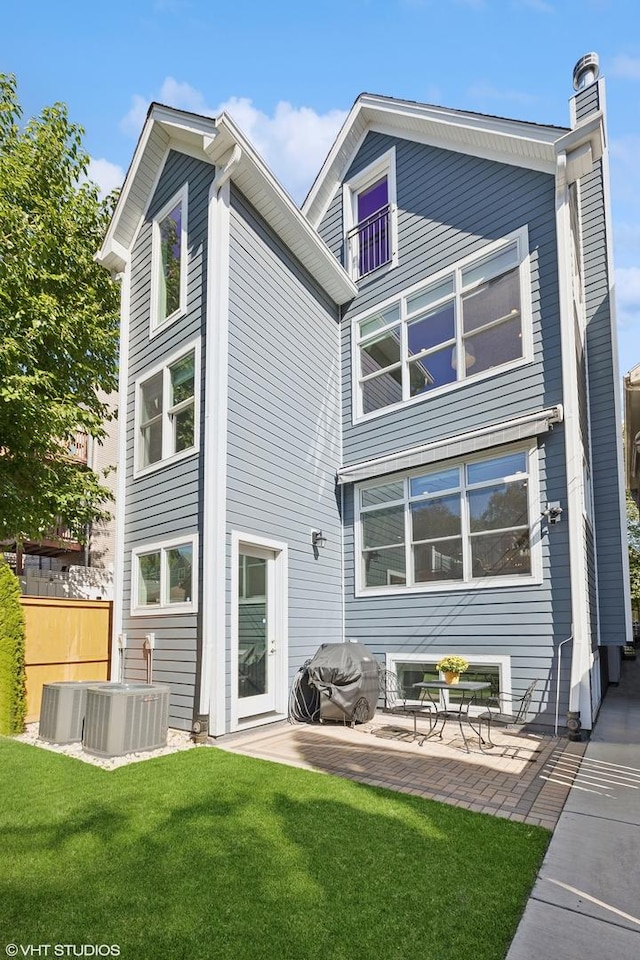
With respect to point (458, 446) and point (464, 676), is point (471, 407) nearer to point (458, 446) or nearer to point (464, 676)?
point (458, 446)

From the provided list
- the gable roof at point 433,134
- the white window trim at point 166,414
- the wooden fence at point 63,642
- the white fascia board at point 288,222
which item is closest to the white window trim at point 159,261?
the white window trim at point 166,414

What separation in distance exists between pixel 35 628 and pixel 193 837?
515 cm

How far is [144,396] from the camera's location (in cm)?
856

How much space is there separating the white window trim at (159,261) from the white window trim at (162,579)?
3.12 metres

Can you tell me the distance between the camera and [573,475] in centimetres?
671

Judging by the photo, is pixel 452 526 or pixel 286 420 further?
pixel 286 420

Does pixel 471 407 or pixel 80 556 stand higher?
pixel 471 407

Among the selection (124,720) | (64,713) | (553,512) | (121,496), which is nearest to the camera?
(124,720)

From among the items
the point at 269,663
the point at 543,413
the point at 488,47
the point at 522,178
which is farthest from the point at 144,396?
the point at 488,47

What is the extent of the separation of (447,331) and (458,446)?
6.26 feet

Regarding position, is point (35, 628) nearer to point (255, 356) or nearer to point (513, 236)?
point (255, 356)

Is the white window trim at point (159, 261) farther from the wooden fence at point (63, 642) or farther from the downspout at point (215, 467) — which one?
the wooden fence at point (63, 642)

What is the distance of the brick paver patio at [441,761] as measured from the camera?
430 centimetres

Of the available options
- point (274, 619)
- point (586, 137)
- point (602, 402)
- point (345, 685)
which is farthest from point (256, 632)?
point (586, 137)
